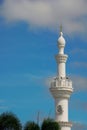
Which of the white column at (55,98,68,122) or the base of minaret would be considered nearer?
the base of minaret

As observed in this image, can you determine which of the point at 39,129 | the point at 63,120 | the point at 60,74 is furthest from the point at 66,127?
the point at 39,129

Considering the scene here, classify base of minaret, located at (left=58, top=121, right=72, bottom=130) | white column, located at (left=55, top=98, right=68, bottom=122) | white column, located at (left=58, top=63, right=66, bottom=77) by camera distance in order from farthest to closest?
white column, located at (left=58, top=63, right=66, bottom=77) → white column, located at (left=55, top=98, right=68, bottom=122) → base of minaret, located at (left=58, top=121, right=72, bottom=130)

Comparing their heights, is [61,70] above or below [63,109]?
above

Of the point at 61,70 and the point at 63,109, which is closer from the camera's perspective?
the point at 63,109

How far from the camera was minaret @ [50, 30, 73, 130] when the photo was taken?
121 metres

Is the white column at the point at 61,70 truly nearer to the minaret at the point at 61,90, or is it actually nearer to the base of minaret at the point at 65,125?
the minaret at the point at 61,90

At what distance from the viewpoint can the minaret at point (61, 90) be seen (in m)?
121

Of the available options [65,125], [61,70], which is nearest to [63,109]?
[65,125]

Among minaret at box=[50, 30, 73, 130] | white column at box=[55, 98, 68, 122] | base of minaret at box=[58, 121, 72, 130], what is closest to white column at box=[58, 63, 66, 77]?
minaret at box=[50, 30, 73, 130]

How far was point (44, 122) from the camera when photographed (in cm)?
10512

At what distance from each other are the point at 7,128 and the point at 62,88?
21.1 meters

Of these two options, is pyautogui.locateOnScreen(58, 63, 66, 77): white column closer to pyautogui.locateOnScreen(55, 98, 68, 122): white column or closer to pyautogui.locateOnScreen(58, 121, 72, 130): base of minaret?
pyautogui.locateOnScreen(55, 98, 68, 122): white column

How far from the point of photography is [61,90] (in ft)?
397

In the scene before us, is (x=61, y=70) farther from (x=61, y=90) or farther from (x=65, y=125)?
(x=65, y=125)
